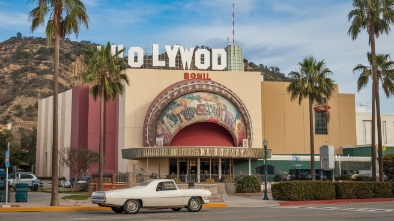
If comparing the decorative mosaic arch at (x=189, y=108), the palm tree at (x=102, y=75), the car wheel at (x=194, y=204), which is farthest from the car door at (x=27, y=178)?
the car wheel at (x=194, y=204)

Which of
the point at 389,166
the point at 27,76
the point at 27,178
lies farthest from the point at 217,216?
the point at 27,76

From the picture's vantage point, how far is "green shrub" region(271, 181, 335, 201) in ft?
120

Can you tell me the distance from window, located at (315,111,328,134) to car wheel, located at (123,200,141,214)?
48.5 meters

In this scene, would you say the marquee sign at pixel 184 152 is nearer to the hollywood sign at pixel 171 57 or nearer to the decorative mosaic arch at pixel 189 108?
the decorative mosaic arch at pixel 189 108

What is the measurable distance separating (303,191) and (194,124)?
25.5 meters

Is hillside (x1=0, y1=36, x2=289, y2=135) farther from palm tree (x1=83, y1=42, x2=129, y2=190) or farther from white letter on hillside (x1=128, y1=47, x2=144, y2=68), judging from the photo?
palm tree (x1=83, y1=42, x2=129, y2=190)

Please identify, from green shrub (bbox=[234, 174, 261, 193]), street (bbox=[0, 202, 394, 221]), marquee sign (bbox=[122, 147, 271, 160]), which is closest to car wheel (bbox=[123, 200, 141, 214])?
street (bbox=[0, 202, 394, 221])

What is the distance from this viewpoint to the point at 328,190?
37562 mm

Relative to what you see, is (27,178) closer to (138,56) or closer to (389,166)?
(138,56)

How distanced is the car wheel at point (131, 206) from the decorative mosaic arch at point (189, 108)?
32811 mm

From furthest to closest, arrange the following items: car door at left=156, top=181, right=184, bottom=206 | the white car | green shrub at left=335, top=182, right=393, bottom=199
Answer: green shrub at left=335, top=182, right=393, bottom=199 → car door at left=156, top=181, right=184, bottom=206 → the white car

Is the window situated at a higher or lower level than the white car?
higher

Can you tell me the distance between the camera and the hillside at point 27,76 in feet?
386

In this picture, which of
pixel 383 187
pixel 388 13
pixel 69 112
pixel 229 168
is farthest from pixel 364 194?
pixel 69 112
